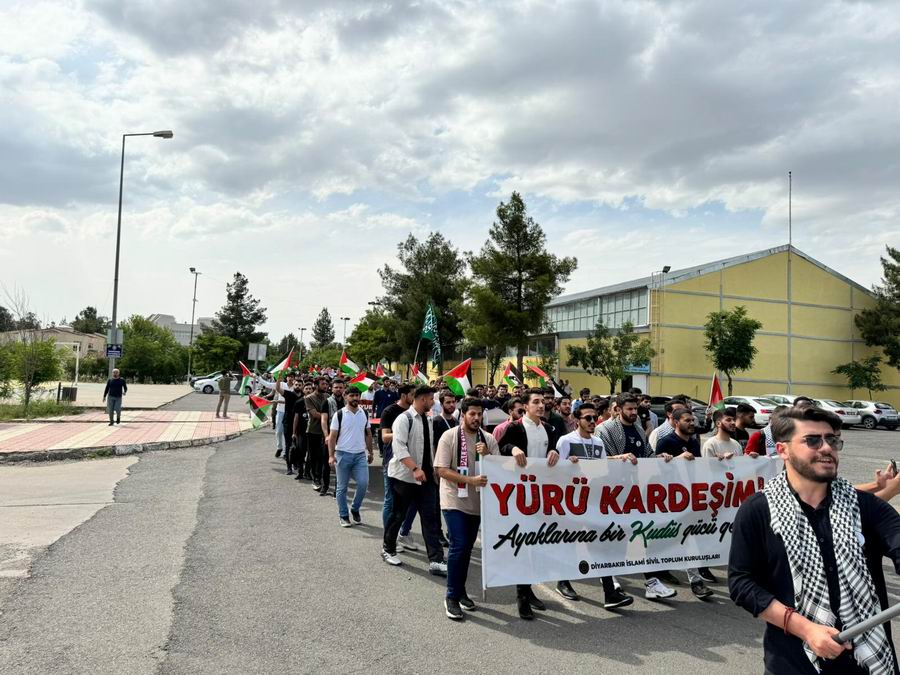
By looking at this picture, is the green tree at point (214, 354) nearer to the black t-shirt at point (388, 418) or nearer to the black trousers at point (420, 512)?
the black t-shirt at point (388, 418)

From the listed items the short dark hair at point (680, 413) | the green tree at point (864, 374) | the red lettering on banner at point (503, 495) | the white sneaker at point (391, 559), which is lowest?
the white sneaker at point (391, 559)

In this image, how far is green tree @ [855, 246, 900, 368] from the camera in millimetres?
42469

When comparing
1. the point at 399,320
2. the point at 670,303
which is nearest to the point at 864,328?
the point at 670,303

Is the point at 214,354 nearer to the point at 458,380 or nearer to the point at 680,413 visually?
the point at 458,380

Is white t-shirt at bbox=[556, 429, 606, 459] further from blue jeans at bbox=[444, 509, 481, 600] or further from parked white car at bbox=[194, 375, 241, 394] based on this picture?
parked white car at bbox=[194, 375, 241, 394]

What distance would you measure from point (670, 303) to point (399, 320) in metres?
20.6

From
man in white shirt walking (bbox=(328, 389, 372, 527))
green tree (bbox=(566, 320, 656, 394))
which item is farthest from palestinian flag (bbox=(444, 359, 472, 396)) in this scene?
green tree (bbox=(566, 320, 656, 394))

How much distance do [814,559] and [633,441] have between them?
4239 mm

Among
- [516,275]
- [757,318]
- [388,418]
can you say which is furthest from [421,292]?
[388,418]

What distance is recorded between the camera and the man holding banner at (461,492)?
519cm

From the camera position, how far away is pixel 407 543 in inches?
287

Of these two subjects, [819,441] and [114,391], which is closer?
[819,441]

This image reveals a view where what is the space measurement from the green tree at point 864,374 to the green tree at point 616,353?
45.8 feet

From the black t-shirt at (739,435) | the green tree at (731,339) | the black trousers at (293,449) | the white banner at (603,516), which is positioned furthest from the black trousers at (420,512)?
the green tree at (731,339)
